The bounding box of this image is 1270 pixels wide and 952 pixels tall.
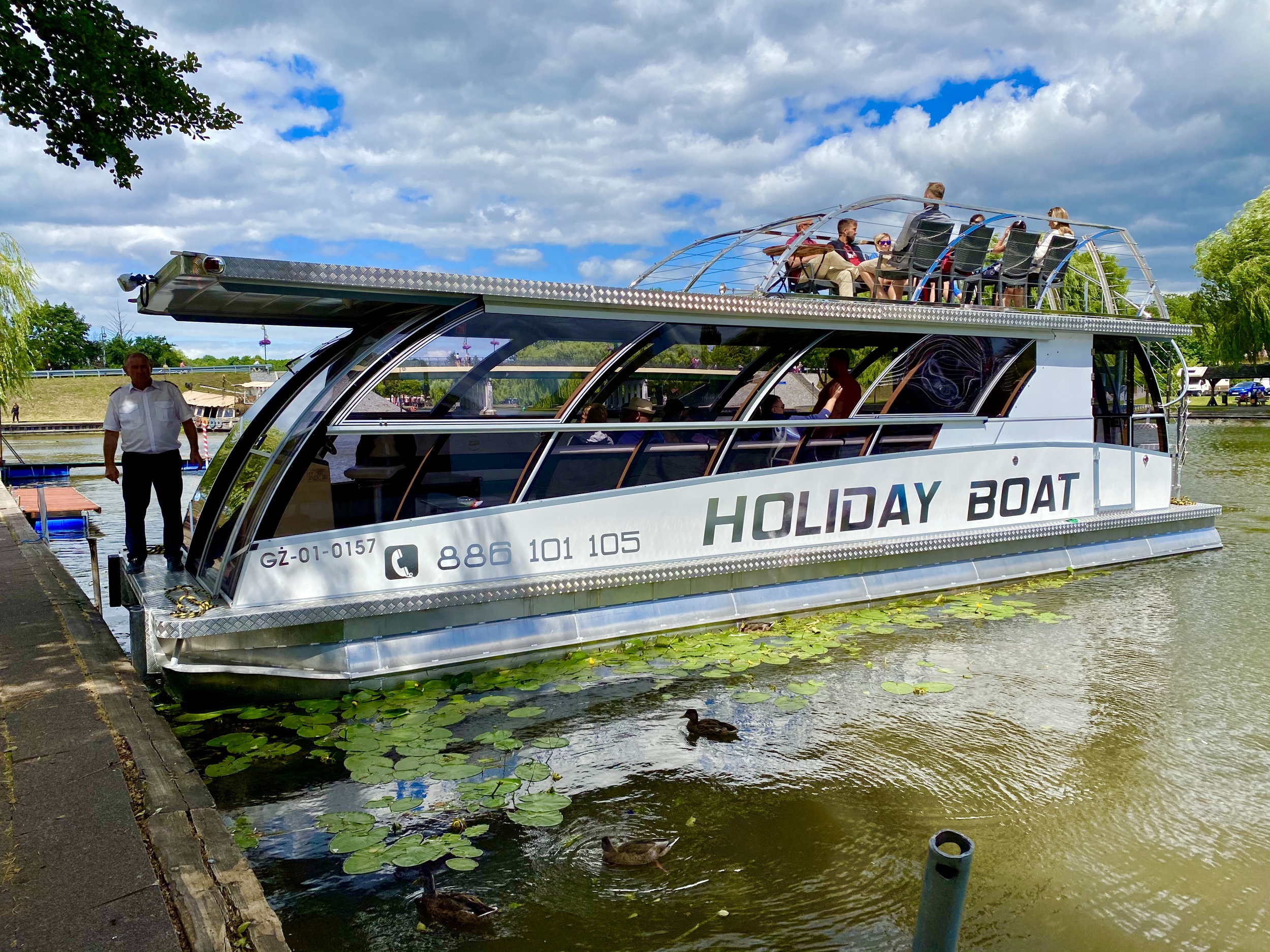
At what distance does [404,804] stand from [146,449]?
3.70m

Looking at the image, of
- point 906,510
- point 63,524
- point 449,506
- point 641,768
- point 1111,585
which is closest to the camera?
point 641,768

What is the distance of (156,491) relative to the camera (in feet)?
20.8

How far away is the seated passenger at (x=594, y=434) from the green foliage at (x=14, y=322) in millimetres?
24400

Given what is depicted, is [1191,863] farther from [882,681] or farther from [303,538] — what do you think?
[303,538]

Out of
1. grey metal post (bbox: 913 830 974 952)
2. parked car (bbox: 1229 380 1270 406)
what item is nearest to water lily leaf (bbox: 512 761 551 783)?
grey metal post (bbox: 913 830 974 952)


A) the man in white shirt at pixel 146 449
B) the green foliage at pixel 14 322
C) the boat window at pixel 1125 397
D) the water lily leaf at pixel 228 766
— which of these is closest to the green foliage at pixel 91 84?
the man in white shirt at pixel 146 449

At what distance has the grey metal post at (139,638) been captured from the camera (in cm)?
552

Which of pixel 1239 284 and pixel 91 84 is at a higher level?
pixel 1239 284

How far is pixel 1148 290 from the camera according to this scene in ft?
30.2

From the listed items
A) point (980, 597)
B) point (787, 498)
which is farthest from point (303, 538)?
point (980, 597)

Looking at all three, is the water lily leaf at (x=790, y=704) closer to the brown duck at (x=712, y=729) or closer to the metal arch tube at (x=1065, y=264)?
the brown duck at (x=712, y=729)

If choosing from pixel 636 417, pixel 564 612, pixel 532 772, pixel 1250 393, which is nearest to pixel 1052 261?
pixel 636 417

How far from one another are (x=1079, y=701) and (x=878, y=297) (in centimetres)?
364

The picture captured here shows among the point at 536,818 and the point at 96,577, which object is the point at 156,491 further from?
the point at 536,818
